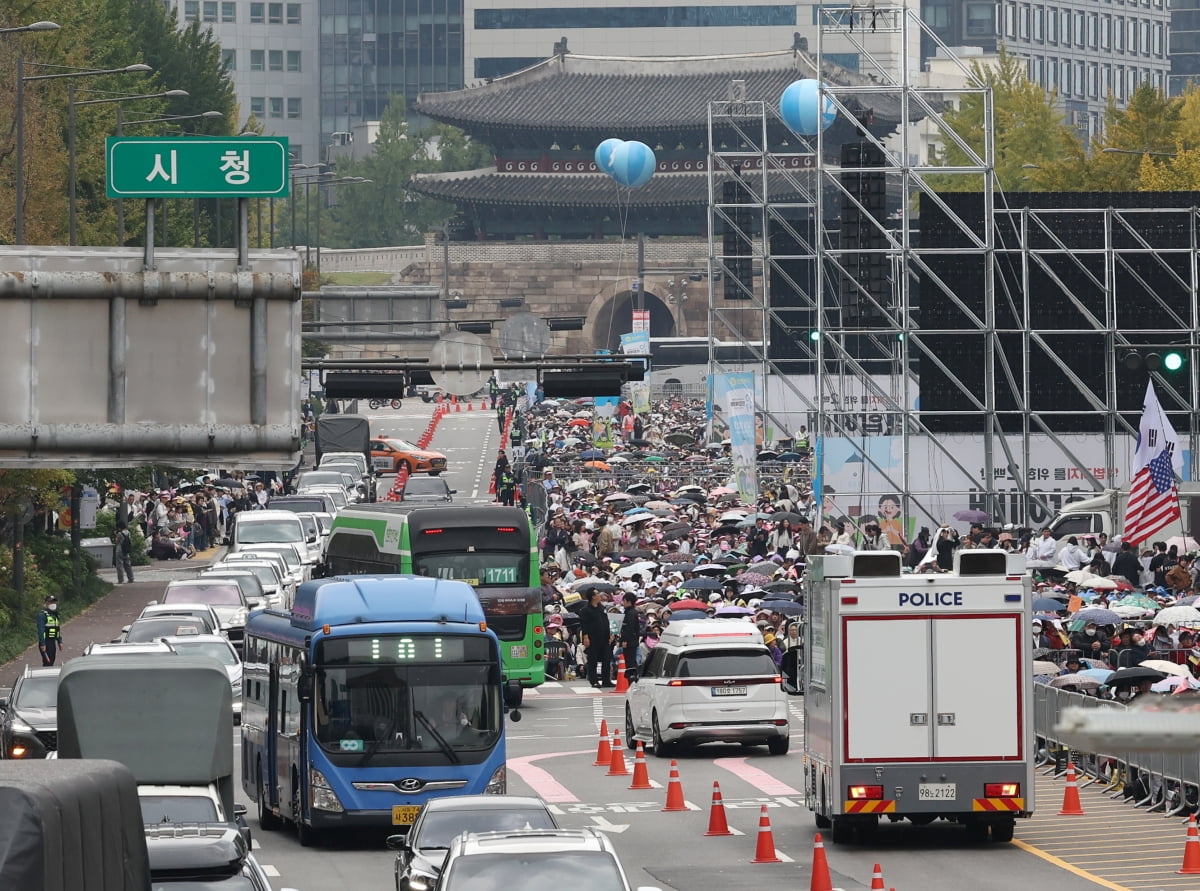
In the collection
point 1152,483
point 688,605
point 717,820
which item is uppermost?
point 1152,483

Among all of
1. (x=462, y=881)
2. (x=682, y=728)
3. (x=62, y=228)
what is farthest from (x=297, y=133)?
(x=462, y=881)

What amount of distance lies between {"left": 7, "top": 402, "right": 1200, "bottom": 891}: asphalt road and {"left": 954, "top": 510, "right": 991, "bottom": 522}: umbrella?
14.0 meters

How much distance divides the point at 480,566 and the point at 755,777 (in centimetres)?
891

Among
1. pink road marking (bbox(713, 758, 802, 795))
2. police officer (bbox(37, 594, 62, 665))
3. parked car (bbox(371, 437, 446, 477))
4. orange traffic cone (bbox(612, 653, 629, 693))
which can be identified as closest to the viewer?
pink road marking (bbox(713, 758, 802, 795))

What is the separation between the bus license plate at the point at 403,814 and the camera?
20.7 meters

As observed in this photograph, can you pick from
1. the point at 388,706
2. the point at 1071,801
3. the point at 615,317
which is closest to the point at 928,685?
the point at 1071,801

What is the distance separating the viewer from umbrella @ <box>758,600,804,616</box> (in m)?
35.8

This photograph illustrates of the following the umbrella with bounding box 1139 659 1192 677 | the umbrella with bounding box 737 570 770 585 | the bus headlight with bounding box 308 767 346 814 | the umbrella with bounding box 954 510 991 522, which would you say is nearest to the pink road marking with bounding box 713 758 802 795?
the umbrella with bounding box 1139 659 1192 677

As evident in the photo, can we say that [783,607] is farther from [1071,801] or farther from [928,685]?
[928,685]

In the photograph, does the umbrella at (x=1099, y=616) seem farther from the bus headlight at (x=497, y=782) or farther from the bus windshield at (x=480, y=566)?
the bus headlight at (x=497, y=782)

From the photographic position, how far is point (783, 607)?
118ft

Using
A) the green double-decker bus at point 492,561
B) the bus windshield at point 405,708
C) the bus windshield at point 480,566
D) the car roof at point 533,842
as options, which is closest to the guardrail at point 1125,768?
the bus windshield at point 405,708

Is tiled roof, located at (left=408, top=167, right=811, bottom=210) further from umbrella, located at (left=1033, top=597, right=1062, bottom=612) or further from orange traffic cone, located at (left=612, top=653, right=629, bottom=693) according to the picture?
umbrella, located at (left=1033, top=597, right=1062, bottom=612)

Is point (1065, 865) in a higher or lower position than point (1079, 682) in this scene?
lower
